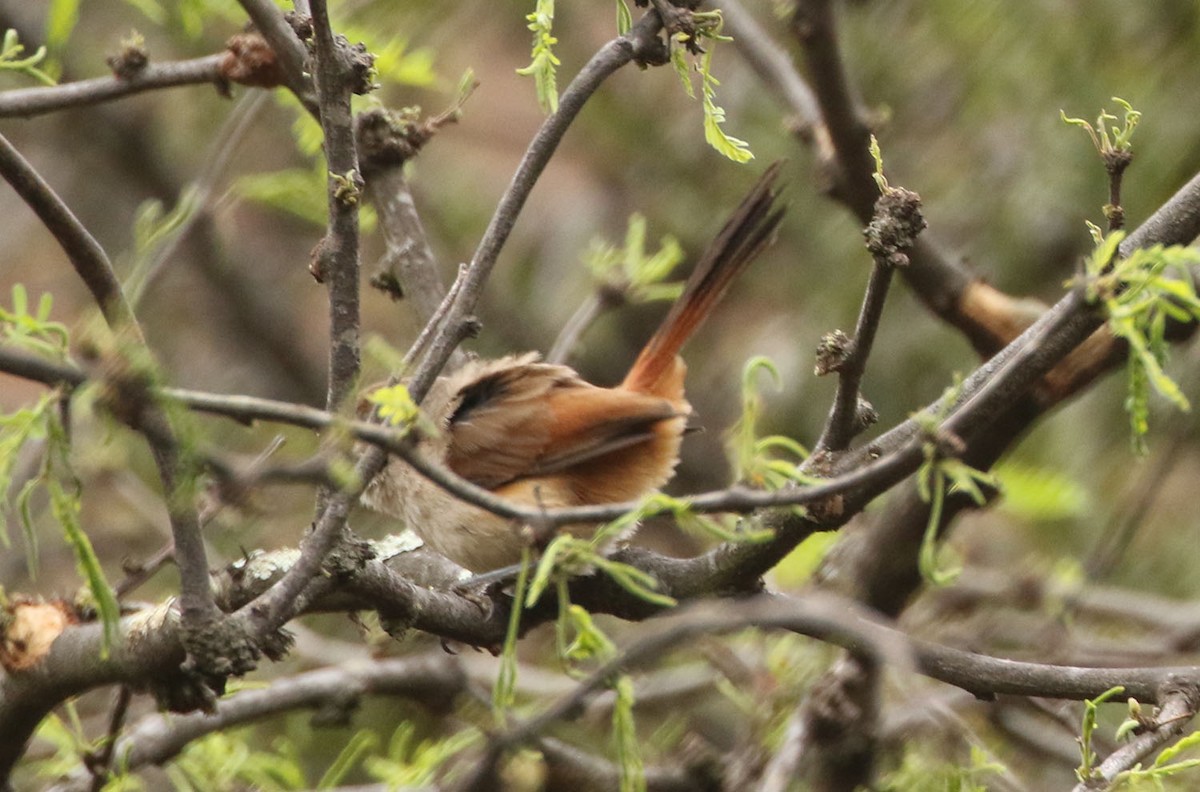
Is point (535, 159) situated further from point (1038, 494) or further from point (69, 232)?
point (1038, 494)

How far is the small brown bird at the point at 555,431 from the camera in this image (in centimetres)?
330

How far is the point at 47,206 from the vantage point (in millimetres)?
2029

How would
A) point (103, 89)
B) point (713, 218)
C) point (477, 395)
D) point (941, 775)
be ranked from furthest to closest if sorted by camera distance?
point (713, 218)
point (477, 395)
point (103, 89)
point (941, 775)

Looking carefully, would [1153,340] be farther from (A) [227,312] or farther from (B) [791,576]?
(A) [227,312]

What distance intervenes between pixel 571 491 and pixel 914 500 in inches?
34.5

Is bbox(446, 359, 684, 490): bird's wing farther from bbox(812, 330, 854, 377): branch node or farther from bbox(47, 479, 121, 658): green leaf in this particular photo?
bbox(47, 479, 121, 658): green leaf

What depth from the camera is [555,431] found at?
11.1 ft

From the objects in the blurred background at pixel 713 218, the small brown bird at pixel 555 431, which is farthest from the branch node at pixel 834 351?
the blurred background at pixel 713 218

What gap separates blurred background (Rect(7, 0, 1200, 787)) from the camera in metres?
4.70

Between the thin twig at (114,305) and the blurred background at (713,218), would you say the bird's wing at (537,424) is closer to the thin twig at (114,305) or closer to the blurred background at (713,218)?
the blurred background at (713,218)

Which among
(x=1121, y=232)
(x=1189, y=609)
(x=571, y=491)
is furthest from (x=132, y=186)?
(x=1121, y=232)

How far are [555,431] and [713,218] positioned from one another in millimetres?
2886

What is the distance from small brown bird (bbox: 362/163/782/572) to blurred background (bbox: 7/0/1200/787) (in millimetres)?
503

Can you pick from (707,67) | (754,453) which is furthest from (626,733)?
(707,67)
